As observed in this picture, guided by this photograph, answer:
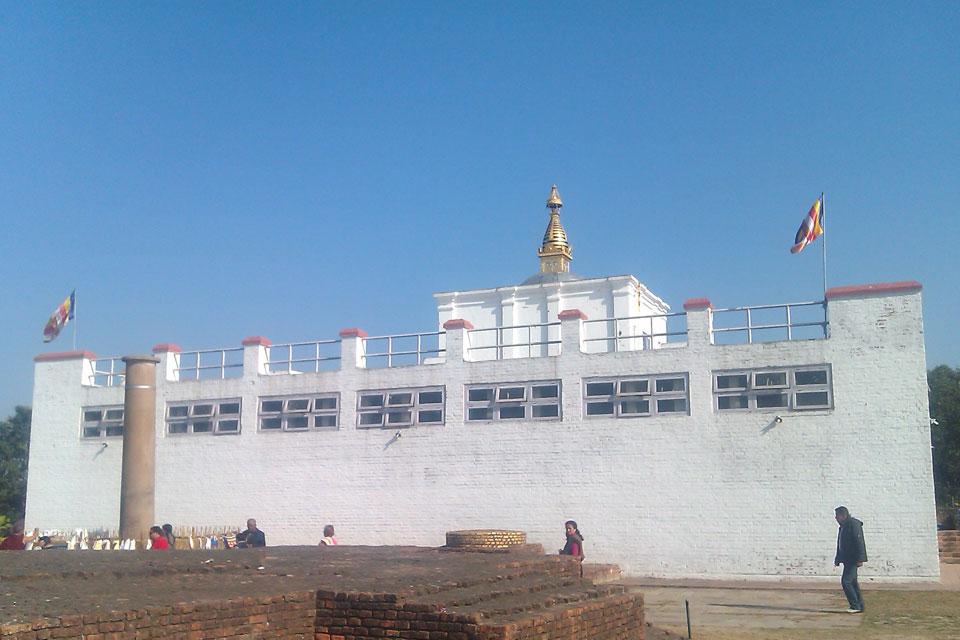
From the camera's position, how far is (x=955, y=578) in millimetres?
21375

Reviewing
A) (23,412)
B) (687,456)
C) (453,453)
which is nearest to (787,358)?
(687,456)

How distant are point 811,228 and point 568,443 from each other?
7.90m

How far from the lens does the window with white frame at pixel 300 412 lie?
26641 mm

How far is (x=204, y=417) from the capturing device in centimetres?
2827

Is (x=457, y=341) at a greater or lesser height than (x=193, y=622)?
greater

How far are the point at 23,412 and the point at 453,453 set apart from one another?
36.6m

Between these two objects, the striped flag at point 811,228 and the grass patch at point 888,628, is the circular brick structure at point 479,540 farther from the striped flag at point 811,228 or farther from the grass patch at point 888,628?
the striped flag at point 811,228

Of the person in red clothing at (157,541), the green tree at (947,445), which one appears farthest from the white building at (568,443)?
the green tree at (947,445)

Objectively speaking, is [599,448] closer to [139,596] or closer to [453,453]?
[453,453]

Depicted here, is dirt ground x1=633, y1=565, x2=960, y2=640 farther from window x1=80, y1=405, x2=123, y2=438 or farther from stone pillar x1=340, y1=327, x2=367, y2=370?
window x1=80, y1=405, x2=123, y2=438

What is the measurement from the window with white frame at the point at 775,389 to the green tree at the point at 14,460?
106 ft

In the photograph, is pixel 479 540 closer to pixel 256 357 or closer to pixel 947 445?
pixel 256 357

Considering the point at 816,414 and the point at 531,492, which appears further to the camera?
the point at 531,492

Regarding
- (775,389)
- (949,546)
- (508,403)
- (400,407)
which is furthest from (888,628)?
(400,407)
